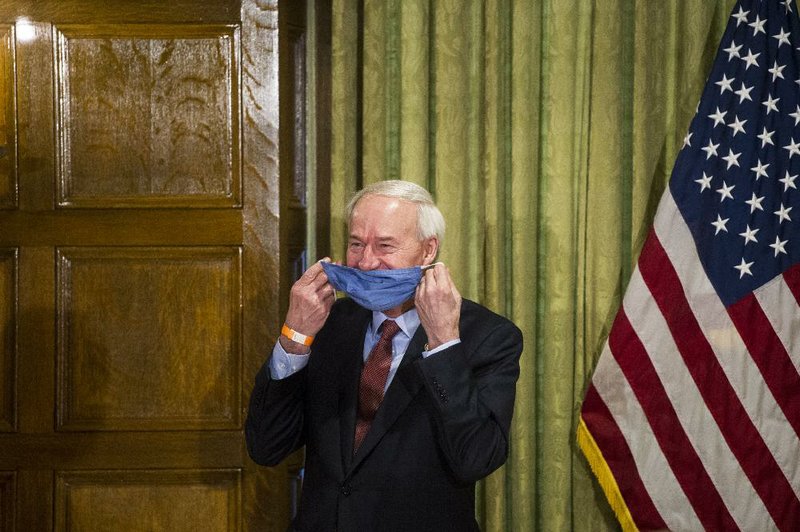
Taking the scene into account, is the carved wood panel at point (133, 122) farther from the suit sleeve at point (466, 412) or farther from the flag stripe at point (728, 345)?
the flag stripe at point (728, 345)

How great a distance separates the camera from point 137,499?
9.93 feet

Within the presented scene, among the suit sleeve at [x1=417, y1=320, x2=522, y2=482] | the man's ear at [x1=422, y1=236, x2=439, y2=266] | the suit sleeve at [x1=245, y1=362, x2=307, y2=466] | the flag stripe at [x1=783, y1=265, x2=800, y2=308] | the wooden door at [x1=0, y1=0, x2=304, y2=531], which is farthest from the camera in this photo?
the wooden door at [x1=0, y1=0, x2=304, y2=531]

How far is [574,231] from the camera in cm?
325

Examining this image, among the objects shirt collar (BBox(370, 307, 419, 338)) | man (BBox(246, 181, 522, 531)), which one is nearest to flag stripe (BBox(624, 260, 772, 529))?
man (BBox(246, 181, 522, 531))

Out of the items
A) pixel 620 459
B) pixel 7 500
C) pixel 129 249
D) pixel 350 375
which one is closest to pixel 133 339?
pixel 129 249

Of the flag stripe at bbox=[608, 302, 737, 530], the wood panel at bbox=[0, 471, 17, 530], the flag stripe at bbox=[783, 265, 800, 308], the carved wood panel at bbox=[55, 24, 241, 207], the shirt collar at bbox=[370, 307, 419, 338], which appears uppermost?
the carved wood panel at bbox=[55, 24, 241, 207]

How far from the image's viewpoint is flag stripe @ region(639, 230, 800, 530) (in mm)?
2916

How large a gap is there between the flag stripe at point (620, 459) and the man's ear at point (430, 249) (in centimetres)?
104

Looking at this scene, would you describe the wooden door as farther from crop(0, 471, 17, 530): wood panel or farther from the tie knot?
the tie knot

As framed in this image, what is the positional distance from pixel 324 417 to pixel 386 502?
26 centimetres

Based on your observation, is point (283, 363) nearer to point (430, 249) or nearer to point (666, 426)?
point (430, 249)

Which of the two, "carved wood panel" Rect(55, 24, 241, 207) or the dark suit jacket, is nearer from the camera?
the dark suit jacket

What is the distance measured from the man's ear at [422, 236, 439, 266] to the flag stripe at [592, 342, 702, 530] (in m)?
0.99

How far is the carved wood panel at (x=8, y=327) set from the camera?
304 cm
